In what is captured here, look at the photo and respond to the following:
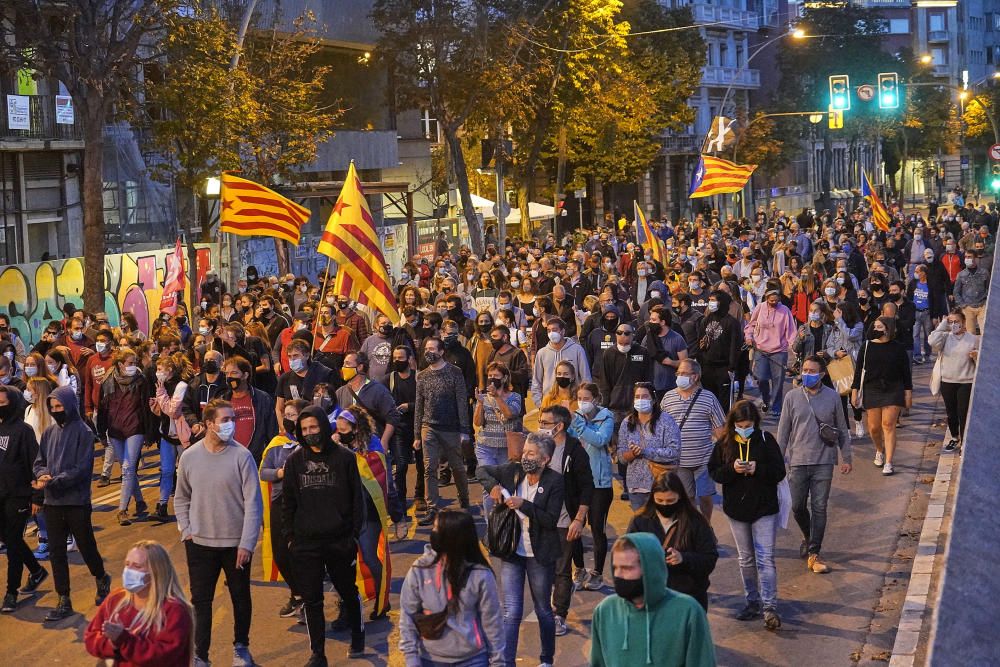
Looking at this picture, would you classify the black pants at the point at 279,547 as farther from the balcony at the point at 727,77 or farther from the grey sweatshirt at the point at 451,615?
the balcony at the point at 727,77

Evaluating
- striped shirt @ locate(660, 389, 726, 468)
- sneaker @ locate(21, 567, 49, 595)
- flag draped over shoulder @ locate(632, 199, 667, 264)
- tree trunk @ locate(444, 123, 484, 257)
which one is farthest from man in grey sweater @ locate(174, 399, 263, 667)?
tree trunk @ locate(444, 123, 484, 257)

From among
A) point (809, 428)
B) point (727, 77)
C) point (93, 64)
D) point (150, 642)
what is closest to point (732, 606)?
point (809, 428)

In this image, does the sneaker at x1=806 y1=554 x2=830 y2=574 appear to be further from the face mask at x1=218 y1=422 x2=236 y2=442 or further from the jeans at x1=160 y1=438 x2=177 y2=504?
the jeans at x1=160 y1=438 x2=177 y2=504

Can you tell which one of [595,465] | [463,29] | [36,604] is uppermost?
[463,29]

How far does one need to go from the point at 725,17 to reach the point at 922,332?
2640 inches

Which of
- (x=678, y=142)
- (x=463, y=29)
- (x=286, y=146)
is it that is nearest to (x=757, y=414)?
(x=286, y=146)

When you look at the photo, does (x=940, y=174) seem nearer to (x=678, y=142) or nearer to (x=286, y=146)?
(x=678, y=142)

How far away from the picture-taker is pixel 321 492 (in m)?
7.76

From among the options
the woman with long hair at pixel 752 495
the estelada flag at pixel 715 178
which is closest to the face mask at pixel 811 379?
the woman with long hair at pixel 752 495

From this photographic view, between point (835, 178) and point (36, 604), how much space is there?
99.2 m

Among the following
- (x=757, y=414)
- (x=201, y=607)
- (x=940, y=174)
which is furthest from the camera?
(x=940, y=174)

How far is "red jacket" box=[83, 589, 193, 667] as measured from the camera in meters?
5.43

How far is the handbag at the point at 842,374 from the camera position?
1395 centimetres

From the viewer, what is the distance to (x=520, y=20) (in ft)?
140
